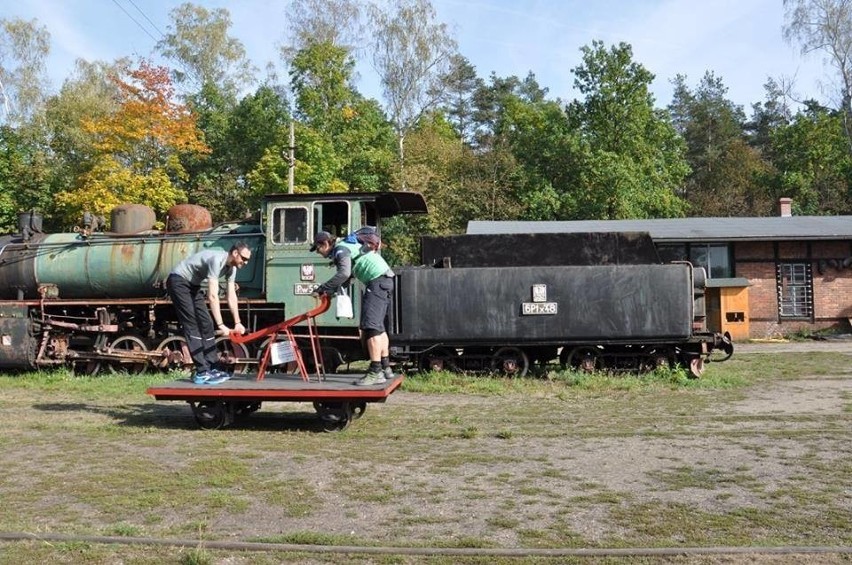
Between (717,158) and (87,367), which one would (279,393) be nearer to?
(87,367)

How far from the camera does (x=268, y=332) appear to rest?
25.9ft

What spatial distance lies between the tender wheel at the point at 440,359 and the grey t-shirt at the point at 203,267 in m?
5.19

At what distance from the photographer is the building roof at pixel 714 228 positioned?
2295 cm

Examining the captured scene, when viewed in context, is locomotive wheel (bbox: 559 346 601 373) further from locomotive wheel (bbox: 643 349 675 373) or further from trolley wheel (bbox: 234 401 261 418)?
trolley wheel (bbox: 234 401 261 418)

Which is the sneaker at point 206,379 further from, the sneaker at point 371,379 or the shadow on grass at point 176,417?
the sneaker at point 371,379

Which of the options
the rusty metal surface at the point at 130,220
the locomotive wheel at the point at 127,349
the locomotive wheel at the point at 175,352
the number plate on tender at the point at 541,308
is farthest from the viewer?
the rusty metal surface at the point at 130,220

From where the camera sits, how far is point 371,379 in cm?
771

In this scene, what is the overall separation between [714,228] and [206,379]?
20418 mm

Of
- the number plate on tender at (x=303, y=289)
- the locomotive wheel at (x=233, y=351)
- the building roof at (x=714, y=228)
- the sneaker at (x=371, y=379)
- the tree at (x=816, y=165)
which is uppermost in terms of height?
the tree at (x=816, y=165)

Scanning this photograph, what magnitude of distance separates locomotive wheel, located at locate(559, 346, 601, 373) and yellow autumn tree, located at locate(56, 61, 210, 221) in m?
22.0

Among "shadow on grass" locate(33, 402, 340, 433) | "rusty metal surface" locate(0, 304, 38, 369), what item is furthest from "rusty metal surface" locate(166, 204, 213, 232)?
"shadow on grass" locate(33, 402, 340, 433)

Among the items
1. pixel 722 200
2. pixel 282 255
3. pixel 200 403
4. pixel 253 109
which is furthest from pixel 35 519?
pixel 722 200

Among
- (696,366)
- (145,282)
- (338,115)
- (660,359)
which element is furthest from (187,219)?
(338,115)

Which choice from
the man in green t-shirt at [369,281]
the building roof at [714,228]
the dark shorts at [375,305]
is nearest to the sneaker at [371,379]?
the man in green t-shirt at [369,281]
